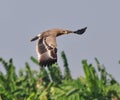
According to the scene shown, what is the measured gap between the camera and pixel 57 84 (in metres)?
16.4

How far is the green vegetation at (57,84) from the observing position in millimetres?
14156

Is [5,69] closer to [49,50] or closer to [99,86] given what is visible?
[99,86]

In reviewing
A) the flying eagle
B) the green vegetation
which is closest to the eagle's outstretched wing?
the flying eagle

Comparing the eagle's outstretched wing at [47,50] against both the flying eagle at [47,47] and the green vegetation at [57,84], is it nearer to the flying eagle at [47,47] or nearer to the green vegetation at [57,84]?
the flying eagle at [47,47]

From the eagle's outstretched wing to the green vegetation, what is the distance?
12.8 ft

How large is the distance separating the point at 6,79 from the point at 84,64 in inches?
118

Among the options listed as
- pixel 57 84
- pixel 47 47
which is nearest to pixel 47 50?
pixel 47 47

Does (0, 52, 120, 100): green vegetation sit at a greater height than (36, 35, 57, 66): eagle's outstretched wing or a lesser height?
lesser

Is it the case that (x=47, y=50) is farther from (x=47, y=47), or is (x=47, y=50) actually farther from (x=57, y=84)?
(x=57, y=84)

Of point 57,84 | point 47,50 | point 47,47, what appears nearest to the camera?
point 47,50

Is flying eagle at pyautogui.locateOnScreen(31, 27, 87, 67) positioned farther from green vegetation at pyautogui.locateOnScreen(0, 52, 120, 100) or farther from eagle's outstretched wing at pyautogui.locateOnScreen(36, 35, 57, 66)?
green vegetation at pyautogui.locateOnScreen(0, 52, 120, 100)

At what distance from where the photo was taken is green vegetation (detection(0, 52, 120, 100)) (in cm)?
1416

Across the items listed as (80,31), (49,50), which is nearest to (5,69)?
(80,31)

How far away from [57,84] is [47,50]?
7.17 meters
